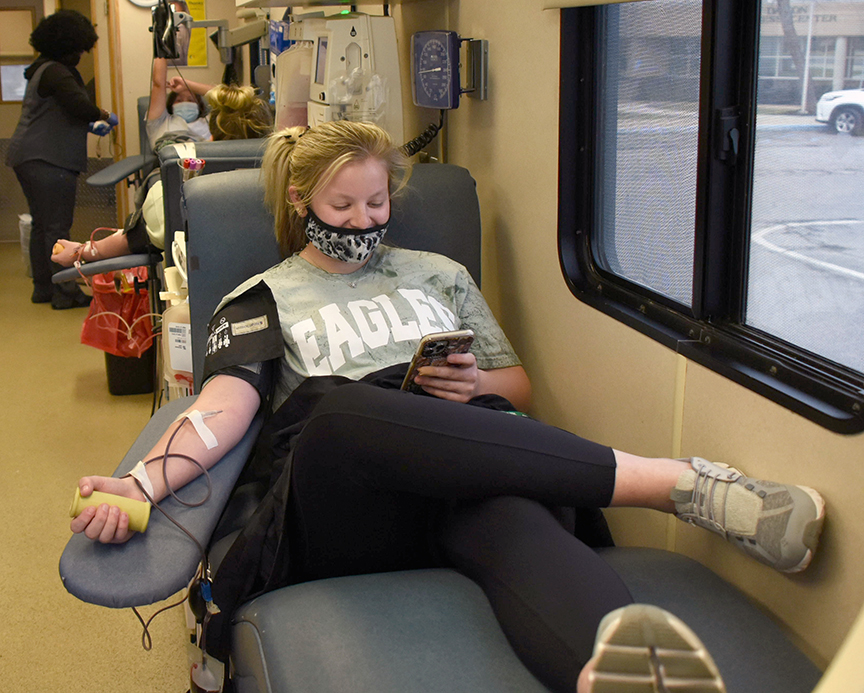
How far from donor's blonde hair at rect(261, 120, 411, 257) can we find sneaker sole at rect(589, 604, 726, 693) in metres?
1.16

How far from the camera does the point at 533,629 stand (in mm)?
1104

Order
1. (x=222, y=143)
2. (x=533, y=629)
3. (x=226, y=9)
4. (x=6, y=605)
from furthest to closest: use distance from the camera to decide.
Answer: (x=226, y=9) < (x=222, y=143) < (x=6, y=605) < (x=533, y=629)

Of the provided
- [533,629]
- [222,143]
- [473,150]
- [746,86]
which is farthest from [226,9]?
[533,629]

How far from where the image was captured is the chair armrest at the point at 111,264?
287cm

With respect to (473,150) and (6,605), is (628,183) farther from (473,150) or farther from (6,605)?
(6,605)

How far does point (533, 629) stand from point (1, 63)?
6.82 metres

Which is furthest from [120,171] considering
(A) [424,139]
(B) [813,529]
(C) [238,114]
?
(B) [813,529]

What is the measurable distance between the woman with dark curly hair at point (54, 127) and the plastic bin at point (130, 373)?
162cm

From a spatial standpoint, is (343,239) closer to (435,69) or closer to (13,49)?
(435,69)

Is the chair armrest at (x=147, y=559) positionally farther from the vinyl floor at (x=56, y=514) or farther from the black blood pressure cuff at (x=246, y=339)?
the vinyl floor at (x=56, y=514)

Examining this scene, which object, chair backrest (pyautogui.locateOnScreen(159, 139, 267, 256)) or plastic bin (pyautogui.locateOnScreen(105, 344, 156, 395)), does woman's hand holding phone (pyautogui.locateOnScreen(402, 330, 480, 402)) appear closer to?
chair backrest (pyautogui.locateOnScreen(159, 139, 267, 256))

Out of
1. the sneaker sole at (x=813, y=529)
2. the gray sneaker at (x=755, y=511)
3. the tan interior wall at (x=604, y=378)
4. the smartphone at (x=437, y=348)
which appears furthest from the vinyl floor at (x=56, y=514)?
the sneaker sole at (x=813, y=529)

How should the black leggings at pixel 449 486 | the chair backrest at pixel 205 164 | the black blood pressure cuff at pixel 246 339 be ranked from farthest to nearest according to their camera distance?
the chair backrest at pixel 205 164 → the black blood pressure cuff at pixel 246 339 → the black leggings at pixel 449 486

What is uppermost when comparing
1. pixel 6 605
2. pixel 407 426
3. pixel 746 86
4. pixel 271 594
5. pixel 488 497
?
pixel 746 86
